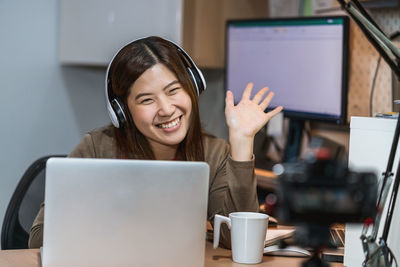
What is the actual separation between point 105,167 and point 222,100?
203 centimetres

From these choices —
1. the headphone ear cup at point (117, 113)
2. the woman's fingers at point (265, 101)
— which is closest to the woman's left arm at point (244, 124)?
the woman's fingers at point (265, 101)

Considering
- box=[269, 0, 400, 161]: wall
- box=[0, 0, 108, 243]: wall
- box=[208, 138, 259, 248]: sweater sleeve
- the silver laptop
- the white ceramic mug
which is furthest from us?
box=[0, 0, 108, 243]: wall

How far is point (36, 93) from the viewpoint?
109 inches

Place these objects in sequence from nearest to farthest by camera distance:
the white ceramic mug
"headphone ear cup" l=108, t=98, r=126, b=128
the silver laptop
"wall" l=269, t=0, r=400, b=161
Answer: the silver laptop → the white ceramic mug → "headphone ear cup" l=108, t=98, r=126, b=128 → "wall" l=269, t=0, r=400, b=161

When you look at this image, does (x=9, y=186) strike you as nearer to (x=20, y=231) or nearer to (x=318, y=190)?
(x=20, y=231)

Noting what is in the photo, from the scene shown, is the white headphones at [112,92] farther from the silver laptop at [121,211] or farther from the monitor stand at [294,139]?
the monitor stand at [294,139]

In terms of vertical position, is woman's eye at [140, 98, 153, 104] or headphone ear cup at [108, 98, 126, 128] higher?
woman's eye at [140, 98, 153, 104]

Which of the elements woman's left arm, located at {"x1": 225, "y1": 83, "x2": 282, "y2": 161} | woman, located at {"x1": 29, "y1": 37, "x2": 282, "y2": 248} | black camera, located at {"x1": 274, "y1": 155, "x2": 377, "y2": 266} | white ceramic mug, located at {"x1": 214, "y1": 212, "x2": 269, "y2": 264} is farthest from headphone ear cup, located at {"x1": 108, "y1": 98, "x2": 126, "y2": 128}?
black camera, located at {"x1": 274, "y1": 155, "x2": 377, "y2": 266}

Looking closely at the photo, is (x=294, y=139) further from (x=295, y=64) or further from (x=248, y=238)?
(x=248, y=238)

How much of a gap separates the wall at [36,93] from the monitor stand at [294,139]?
3.06ft

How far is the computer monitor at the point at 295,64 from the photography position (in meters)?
2.14

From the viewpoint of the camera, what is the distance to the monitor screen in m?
2.14

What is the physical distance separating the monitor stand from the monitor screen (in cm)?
13

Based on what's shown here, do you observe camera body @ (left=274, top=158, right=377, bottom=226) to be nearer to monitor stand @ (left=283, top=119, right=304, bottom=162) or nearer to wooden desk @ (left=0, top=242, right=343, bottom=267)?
wooden desk @ (left=0, top=242, right=343, bottom=267)
